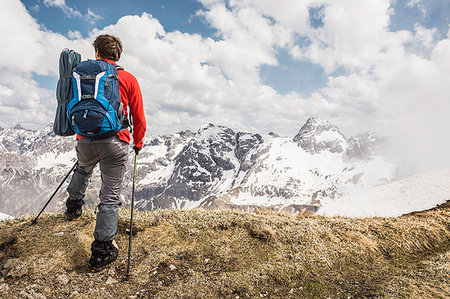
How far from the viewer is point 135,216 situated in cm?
732

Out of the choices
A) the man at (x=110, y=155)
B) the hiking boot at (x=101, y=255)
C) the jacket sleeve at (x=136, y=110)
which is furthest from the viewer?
the jacket sleeve at (x=136, y=110)

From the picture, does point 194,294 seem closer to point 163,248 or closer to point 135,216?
point 163,248

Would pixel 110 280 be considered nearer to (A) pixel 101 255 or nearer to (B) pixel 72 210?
(A) pixel 101 255

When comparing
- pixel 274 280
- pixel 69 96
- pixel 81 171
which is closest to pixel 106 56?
pixel 69 96

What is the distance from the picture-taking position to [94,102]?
16.0ft

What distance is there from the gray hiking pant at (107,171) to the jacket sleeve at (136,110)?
15.2 inches

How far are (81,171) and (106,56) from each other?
3.16m

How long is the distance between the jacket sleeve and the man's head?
69 cm

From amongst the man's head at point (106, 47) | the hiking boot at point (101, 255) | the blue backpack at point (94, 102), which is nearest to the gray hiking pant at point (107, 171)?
the hiking boot at point (101, 255)

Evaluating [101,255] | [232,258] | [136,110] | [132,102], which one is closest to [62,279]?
[101,255]

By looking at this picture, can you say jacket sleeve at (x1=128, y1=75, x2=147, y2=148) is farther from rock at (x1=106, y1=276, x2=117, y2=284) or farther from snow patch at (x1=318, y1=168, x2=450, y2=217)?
snow patch at (x1=318, y1=168, x2=450, y2=217)

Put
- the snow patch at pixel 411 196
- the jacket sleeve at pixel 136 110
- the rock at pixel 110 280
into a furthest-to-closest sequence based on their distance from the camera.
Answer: the snow patch at pixel 411 196, the jacket sleeve at pixel 136 110, the rock at pixel 110 280

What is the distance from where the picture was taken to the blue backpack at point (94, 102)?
4.81 m

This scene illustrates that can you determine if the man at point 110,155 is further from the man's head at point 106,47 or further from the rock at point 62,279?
the rock at point 62,279
